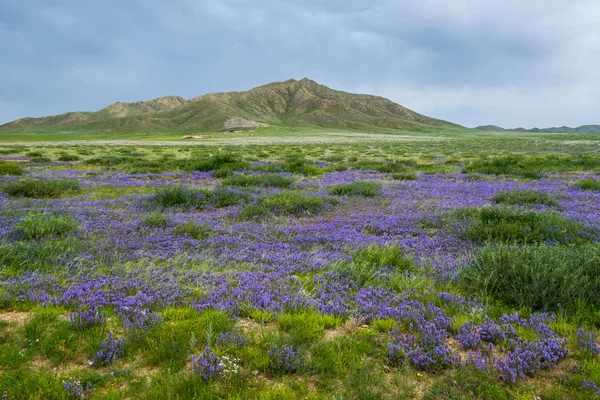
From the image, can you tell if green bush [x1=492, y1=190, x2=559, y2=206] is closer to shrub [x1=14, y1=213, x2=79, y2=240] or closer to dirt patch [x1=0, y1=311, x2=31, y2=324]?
dirt patch [x1=0, y1=311, x2=31, y2=324]

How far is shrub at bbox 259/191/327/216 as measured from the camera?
33.6 feet

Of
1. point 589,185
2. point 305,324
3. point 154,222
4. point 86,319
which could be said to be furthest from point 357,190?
point 86,319

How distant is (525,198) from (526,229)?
15.5ft

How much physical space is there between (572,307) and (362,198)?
7.99 meters

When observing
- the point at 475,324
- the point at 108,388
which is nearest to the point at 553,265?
the point at 475,324

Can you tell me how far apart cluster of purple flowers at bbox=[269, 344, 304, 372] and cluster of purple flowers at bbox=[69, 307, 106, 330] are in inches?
87.0

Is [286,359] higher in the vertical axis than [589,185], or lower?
lower

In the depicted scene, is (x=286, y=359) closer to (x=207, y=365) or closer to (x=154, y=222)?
(x=207, y=365)

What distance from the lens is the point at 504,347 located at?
148 inches

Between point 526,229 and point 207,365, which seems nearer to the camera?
point 207,365

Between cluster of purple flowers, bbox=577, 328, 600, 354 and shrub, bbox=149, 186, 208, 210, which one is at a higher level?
shrub, bbox=149, 186, 208, 210

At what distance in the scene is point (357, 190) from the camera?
12906 mm

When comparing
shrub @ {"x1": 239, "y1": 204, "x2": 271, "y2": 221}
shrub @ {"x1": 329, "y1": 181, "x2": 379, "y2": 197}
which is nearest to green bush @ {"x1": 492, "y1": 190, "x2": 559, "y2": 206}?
shrub @ {"x1": 329, "y1": 181, "x2": 379, "y2": 197}

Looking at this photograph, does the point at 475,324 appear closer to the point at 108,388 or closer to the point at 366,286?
the point at 366,286
